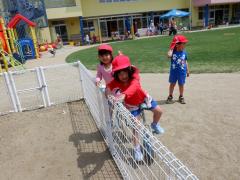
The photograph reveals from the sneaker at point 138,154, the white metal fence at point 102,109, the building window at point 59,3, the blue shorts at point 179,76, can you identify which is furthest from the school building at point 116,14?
the sneaker at point 138,154

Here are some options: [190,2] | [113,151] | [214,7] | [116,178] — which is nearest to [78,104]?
[113,151]

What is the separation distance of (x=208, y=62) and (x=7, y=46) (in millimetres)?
11189

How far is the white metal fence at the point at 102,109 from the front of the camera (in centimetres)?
Answer: 192

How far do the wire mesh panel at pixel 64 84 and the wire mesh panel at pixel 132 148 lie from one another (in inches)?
132

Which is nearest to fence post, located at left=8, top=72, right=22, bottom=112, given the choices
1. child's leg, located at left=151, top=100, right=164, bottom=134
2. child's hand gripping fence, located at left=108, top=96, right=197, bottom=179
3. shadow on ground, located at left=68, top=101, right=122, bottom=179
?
shadow on ground, located at left=68, top=101, right=122, bottom=179

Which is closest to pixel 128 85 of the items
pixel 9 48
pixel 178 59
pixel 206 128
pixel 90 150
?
pixel 90 150

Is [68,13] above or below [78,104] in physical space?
above

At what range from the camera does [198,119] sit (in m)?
4.58

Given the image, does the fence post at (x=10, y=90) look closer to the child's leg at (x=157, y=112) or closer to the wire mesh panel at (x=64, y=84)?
the wire mesh panel at (x=64, y=84)

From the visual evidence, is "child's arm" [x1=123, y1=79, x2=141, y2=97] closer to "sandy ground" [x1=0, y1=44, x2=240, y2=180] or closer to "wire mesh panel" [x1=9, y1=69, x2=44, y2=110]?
"sandy ground" [x1=0, y1=44, x2=240, y2=180]

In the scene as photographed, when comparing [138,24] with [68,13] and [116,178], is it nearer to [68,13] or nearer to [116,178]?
[68,13]

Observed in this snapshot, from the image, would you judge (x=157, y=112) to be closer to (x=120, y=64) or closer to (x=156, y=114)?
(x=156, y=114)

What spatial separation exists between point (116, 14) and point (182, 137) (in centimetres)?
2997

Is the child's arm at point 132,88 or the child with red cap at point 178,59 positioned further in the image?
the child with red cap at point 178,59
